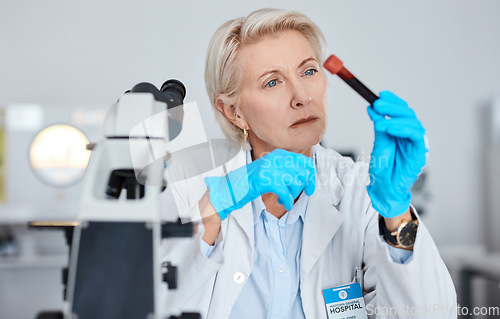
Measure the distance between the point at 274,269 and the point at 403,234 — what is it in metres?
0.36

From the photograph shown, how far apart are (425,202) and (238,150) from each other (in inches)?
75.1

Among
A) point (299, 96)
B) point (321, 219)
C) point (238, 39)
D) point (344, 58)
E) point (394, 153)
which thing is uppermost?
point (344, 58)

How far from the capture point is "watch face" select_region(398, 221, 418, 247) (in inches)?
38.4

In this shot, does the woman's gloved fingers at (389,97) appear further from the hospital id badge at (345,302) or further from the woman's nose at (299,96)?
the hospital id badge at (345,302)

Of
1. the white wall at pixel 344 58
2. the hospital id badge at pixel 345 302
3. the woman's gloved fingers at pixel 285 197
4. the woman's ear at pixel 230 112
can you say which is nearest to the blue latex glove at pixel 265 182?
the woman's gloved fingers at pixel 285 197

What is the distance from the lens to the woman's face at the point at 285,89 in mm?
1239

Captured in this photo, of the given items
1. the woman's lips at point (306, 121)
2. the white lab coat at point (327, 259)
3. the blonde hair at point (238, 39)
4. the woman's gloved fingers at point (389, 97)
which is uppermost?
the blonde hair at point (238, 39)

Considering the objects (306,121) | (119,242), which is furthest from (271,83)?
(119,242)

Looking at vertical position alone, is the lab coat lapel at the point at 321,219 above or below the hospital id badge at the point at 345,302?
above

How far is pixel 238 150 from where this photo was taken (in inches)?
56.6

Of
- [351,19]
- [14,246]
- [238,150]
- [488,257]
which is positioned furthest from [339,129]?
[14,246]

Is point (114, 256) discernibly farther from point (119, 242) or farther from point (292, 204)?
point (292, 204)

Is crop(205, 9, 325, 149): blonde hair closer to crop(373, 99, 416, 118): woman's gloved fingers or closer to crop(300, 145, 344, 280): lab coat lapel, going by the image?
crop(300, 145, 344, 280): lab coat lapel

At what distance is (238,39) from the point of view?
1339 mm
